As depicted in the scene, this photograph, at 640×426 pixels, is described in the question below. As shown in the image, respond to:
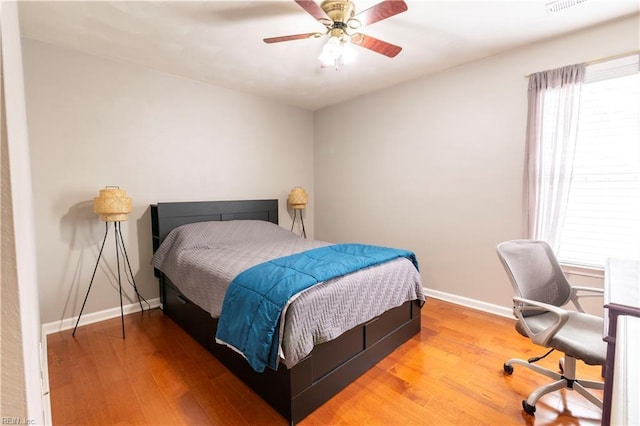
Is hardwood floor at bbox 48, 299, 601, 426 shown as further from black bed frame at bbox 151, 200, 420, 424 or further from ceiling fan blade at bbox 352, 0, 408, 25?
ceiling fan blade at bbox 352, 0, 408, 25

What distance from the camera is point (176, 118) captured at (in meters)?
3.29

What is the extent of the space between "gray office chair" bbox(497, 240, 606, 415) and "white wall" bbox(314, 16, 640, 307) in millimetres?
959

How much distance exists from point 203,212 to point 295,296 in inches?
87.0

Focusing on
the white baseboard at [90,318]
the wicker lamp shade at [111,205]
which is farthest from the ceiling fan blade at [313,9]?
the white baseboard at [90,318]

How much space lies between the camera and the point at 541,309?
1.62 m

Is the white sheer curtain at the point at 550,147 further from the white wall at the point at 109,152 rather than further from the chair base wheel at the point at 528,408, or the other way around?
the white wall at the point at 109,152

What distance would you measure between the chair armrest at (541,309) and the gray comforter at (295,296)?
32.0 inches

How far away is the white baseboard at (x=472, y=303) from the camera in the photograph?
2.90 meters

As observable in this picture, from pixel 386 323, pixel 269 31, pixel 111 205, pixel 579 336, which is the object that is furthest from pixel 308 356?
pixel 269 31

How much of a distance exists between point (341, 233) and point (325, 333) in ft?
9.25

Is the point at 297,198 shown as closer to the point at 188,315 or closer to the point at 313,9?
the point at 188,315

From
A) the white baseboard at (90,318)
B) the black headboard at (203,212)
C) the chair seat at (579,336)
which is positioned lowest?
the white baseboard at (90,318)

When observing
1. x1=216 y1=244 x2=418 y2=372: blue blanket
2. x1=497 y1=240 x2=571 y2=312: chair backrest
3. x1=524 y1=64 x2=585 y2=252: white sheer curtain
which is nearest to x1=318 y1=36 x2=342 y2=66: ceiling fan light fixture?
x1=216 y1=244 x2=418 y2=372: blue blanket

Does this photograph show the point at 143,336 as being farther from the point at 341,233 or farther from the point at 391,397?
the point at 341,233
